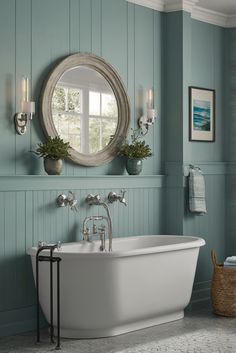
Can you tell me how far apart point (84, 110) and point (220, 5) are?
175 cm

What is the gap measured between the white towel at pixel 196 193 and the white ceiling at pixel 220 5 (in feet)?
4.88

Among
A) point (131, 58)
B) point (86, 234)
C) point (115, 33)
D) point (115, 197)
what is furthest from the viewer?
point (131, 58)

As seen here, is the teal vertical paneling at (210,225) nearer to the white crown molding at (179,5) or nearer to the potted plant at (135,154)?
the potted plant at (135,154)

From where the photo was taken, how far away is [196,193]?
6.15m

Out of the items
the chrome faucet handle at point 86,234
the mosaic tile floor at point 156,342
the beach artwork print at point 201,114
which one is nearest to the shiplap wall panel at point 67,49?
the beach artwork print at point 201,114

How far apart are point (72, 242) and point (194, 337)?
3.79ft

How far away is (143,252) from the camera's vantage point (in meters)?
4.98

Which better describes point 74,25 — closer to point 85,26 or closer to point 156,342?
point 85,26

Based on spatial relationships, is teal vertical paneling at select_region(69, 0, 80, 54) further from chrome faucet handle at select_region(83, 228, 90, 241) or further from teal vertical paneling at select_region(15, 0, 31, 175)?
chrome faucet handle at select_region(83, 228, 90, 241)

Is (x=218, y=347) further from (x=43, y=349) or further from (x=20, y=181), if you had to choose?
(x=20, y=181)

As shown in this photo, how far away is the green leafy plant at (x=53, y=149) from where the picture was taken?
5.10 meters

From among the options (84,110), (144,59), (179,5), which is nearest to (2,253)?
(84,110)

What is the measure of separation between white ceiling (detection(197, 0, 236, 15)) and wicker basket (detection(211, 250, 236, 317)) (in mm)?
2326

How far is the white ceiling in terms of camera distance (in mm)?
6258
